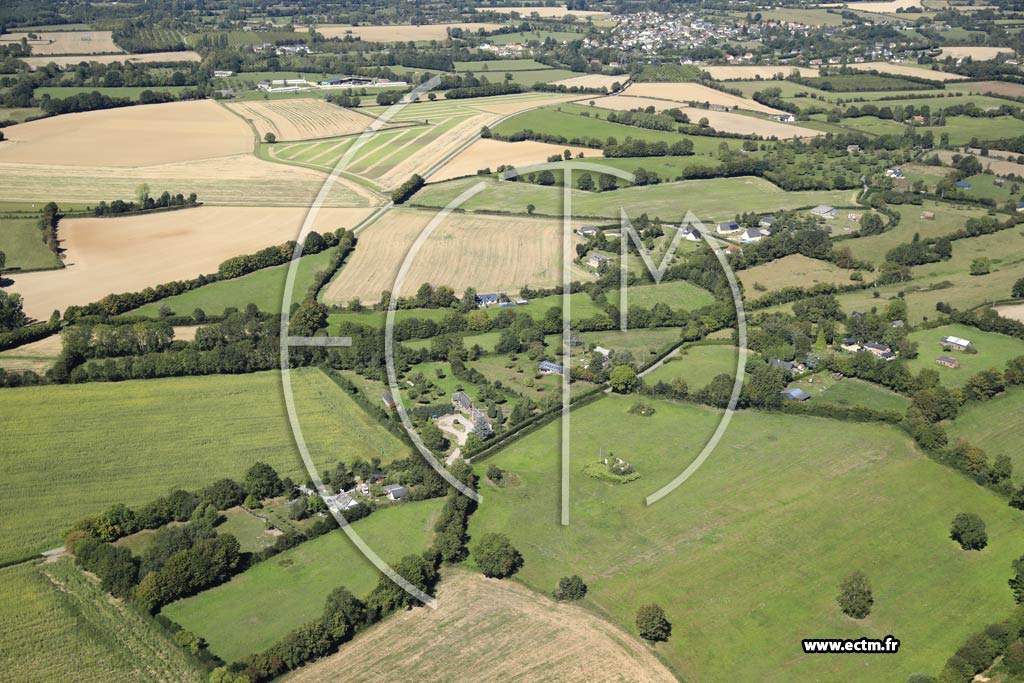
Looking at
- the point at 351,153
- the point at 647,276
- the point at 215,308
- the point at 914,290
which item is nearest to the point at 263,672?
the point at 215,308

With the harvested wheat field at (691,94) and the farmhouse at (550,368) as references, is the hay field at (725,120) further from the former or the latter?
the farmhouse at (550,368)

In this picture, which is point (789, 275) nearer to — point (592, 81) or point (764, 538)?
point (764, 538)

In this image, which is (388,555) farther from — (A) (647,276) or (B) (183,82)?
(B) (183,82)

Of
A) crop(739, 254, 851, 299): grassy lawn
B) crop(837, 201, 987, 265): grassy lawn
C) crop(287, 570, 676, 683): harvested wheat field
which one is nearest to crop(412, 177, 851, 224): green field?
crop(837, 201, 987, 265): grassy lawn

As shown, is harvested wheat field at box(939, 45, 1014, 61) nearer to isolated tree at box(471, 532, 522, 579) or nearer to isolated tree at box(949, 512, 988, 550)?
isolated tree at box(949, 512, 988, 550)

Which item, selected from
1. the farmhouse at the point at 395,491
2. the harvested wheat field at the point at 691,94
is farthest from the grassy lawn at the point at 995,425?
the harvested wheat field at the point at 691,94
